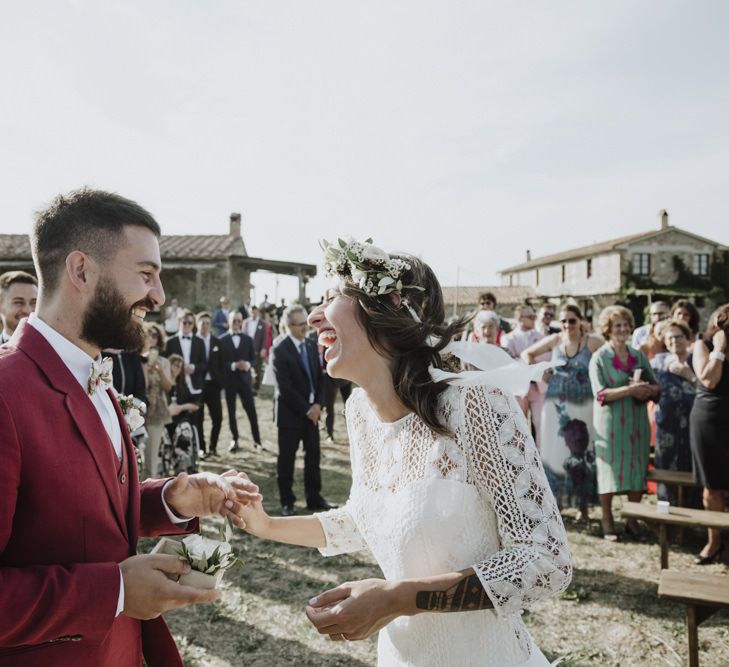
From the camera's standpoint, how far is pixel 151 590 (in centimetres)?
150

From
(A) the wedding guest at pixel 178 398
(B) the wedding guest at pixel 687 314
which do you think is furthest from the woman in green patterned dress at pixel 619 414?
(A) the wedding guest at pixel 178 398

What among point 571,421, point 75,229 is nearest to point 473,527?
point 75,229

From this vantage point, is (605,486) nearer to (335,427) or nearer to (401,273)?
(401,273)

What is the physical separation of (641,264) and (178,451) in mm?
42059

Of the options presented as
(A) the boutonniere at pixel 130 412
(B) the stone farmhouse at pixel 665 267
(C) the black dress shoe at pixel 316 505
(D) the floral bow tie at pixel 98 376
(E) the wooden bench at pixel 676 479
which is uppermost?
(B) the stone farmhouse at pixel 665 267

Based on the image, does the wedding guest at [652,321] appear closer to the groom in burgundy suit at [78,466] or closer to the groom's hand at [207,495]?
the groom's hand at [207,495]

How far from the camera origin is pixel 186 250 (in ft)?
82.4

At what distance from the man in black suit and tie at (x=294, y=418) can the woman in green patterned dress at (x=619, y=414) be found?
3.31m

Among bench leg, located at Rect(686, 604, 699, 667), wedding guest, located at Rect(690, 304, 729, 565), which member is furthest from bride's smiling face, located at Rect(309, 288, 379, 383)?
wedding guest, located at Rect(690, 304, 729, 565)

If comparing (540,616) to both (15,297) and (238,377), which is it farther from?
(238,377)

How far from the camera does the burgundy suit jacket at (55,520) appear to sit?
138 cm

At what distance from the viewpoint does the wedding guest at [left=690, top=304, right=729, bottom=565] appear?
16.9 feet

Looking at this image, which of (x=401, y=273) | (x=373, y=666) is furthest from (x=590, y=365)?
(x=401, y=273)

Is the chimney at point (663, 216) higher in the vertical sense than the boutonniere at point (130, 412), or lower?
higher
